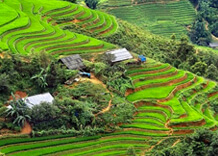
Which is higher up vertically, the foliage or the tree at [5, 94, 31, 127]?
the tree at [5, 94, 31, 127]

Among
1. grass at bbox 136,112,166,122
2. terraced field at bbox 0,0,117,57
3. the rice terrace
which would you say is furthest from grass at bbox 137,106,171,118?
terraced field at bbox 0,0,117,57

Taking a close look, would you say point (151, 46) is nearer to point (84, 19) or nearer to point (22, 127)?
point (84, 19)

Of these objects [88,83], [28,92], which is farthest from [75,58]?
[28,92]

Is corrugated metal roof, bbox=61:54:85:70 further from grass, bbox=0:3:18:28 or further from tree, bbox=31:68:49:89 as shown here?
grass, bbox=0:3:18:28

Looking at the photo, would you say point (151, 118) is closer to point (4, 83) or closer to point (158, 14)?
point (4, 83)

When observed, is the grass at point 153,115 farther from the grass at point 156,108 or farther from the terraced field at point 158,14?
the terraced field at point 158,14

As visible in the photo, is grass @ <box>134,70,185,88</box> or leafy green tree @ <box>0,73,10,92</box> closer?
leafy green tree @ <box>0,73,10,92</box>

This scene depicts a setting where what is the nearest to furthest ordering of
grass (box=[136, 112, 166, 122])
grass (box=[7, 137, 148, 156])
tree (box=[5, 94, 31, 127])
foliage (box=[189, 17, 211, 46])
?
grass (box=[7, 137, 148, 156]) < tree (box=[5, 94, 31, 127]) < grass (box=[136, 112, 166, 122]) < foliage (box=[189, 17, 211, 46])

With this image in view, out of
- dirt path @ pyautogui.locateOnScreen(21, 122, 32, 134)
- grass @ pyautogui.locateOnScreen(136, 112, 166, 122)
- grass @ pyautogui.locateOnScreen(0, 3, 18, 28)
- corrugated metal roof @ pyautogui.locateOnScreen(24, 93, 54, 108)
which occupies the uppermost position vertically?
grass @ pyautogui.locateOnScreen(0, 3, 18, 28)

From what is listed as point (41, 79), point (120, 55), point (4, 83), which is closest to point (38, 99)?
point (41, 79)
